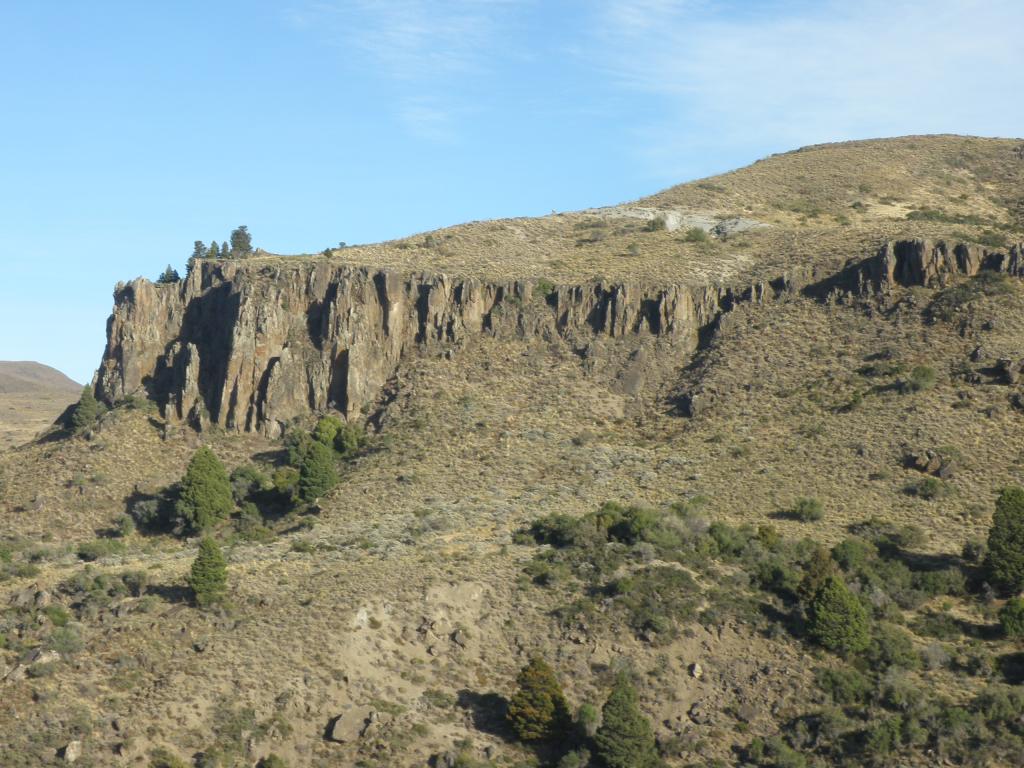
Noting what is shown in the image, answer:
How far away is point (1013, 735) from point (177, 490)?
51140mm

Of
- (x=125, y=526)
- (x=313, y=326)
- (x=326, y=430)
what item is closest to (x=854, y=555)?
(x=326, y=430)

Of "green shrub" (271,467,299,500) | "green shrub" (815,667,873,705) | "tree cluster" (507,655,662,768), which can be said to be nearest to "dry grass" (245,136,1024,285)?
"green shrub" (271,467,299,500)

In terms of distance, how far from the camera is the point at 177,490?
258 ft

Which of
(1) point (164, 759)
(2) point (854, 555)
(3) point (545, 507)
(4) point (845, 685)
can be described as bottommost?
(1) point (164, 759)

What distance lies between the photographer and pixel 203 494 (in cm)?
7500

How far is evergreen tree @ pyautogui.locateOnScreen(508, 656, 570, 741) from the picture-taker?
171 feet

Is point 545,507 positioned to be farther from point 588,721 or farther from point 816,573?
point 588,721

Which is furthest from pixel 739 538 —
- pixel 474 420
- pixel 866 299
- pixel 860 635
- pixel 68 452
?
pixel 68 452

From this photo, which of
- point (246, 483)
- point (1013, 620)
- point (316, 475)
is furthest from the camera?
point (246, 483)

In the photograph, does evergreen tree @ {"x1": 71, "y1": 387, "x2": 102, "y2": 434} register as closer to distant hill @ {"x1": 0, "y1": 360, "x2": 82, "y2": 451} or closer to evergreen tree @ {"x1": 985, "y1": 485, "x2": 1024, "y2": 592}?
distant hill @ {"x1": 0, "y1": 360, "x2": 82, "y2": 451}

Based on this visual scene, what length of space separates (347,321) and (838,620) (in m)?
45.4

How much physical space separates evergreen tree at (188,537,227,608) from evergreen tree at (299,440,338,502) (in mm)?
15134

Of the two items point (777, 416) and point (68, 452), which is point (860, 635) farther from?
point (68, 452)

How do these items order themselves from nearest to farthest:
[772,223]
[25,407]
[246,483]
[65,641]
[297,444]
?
[65,641] < [246,483] < [297,444] < [772,223] < [25,407]
